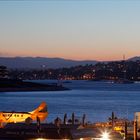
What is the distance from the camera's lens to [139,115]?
36750 mm

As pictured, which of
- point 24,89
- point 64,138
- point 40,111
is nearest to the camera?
point 64,138

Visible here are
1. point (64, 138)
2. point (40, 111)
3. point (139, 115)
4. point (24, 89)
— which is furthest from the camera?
point (24, 89)

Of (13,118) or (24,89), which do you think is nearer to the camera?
(13,118)

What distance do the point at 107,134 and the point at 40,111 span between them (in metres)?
21.5

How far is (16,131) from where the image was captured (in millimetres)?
34812

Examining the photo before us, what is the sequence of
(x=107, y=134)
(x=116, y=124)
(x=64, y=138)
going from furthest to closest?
1. (x=116, y=124)
2. (x=64, y=138)
3. (x=107, y=134)

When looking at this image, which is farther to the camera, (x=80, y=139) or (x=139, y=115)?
(x=139, y=115)

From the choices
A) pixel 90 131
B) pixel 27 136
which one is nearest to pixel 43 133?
pixel 27 136

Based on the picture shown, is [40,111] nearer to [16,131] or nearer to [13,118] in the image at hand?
[13,118]

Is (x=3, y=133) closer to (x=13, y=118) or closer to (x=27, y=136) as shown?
(x=27, y=136)

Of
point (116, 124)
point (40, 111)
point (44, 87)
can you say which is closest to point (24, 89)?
point (44, 87)

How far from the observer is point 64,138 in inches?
1334

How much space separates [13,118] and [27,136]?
12.3 metres

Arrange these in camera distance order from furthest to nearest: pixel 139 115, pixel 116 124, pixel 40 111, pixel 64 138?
pixel 40 111 → pixel 116 124 → pixel 139 115 → pixel 64 138
